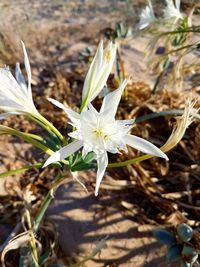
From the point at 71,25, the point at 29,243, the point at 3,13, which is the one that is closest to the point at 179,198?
the point at 29,243

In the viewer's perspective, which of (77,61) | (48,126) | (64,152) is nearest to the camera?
(64,152)

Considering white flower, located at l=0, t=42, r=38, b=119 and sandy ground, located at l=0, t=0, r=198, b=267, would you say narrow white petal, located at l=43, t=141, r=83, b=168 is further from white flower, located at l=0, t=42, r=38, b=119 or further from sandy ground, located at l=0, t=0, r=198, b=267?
sandy ground, located at l=0, t=0, r=198, b=267

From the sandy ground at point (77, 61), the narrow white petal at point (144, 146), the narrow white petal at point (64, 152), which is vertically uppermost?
the narrow white petal at point (64, 152)

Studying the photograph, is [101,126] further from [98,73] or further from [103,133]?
[98,73]

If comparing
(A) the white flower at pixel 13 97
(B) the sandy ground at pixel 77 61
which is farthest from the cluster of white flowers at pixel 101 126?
(B) the sandy ground at pixel 77 61

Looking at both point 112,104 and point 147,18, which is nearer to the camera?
point 112,104

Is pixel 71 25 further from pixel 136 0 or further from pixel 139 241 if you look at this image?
pixel 139 241

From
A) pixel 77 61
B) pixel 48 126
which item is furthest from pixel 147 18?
pixel 48 126

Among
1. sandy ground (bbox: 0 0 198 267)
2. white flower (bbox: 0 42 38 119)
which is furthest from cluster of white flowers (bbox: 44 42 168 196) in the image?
sandy ground (bbox: 0 0 198 267)

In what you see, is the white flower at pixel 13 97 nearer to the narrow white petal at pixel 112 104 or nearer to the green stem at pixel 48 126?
Result: the green stem at pixel 48 126
